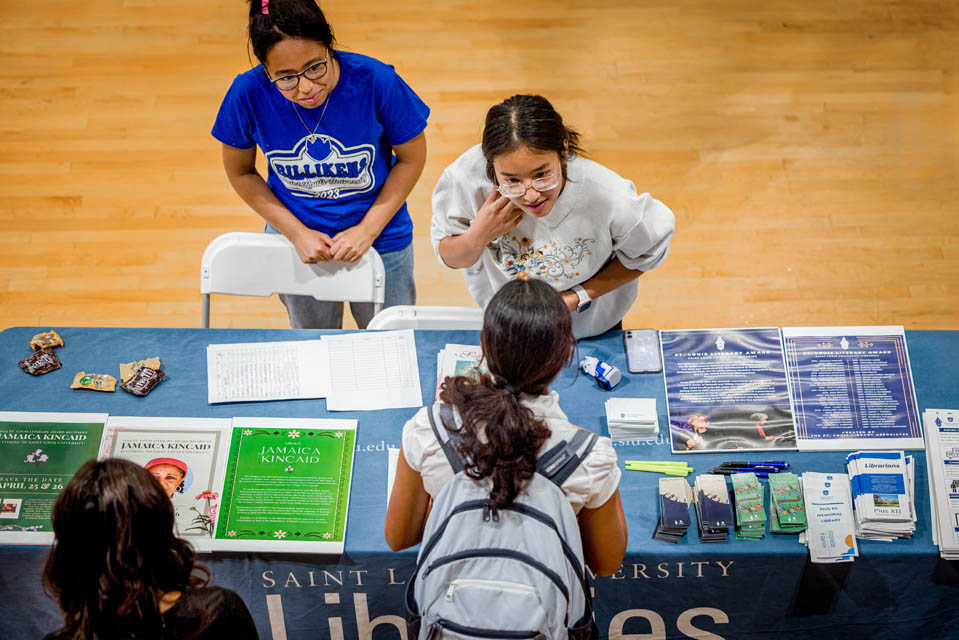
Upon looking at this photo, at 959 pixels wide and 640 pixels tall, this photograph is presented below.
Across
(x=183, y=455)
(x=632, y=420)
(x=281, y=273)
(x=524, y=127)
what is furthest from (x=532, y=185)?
(x=183, y=455)

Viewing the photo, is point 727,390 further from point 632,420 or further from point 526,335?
point 526,335

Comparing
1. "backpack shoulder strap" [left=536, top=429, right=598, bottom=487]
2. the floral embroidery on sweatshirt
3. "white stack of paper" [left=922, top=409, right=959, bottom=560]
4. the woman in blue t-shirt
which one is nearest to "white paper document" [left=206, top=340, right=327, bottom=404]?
Answer: the woman in blue t-shirt

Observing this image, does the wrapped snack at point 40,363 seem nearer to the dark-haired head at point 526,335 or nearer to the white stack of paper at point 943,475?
the dark-haired head at point 526,335

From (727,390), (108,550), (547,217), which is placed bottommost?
(108,550)

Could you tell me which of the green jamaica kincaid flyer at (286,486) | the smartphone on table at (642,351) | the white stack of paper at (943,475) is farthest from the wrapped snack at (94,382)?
the white stack of paper at (943,475)

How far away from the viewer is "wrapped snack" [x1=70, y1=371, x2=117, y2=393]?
2400 mm

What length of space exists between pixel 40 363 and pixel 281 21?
136 centimetres

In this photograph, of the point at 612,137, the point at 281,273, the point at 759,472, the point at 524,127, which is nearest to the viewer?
the point at 524,127

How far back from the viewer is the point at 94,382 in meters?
2.41

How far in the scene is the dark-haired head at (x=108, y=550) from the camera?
1363 millimetres

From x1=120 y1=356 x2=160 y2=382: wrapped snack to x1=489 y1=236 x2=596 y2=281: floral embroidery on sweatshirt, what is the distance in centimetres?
116

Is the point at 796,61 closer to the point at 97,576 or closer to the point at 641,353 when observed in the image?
the point at 641,353

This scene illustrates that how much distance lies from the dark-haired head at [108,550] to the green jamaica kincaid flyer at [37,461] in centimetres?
87

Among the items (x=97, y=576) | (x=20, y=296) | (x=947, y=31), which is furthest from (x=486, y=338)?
(x=947, y=31)
